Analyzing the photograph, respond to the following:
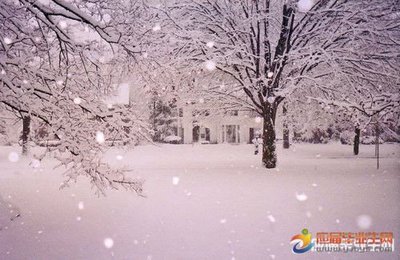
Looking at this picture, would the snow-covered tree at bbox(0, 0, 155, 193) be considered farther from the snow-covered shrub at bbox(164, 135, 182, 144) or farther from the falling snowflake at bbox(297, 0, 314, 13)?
the snow-covered shrub at bbox(164, 135, 182, 144)

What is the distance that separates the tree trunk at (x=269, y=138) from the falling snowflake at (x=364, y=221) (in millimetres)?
7887

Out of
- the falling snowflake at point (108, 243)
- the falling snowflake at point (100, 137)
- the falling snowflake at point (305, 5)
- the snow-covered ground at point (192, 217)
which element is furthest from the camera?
the falling snowflake at point (305, 5)

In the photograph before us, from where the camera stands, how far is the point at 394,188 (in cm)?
979

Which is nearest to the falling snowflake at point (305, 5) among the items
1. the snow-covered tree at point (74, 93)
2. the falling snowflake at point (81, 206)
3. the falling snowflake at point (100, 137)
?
the snow-covered tree at point (74, 93)

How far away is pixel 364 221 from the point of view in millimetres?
6305

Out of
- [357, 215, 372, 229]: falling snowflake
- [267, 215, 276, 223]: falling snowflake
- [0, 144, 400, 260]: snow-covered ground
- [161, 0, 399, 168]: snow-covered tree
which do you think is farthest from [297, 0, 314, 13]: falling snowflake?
[267, 215, 276, 223]: falling snowflake

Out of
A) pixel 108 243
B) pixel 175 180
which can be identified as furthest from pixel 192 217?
pixel 175 180

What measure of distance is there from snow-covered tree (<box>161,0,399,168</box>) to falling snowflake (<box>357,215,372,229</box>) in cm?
602

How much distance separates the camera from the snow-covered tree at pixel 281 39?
11.9 m

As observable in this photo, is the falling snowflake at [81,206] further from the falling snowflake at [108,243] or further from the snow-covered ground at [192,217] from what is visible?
the falling snowflake at [108,243]

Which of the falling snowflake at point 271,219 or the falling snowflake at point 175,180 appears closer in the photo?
the falling snowflake at point 271,219

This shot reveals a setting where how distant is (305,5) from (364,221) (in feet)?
30.5

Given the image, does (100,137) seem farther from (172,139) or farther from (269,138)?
(172,139)

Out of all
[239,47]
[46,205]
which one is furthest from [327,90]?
[46,205]
